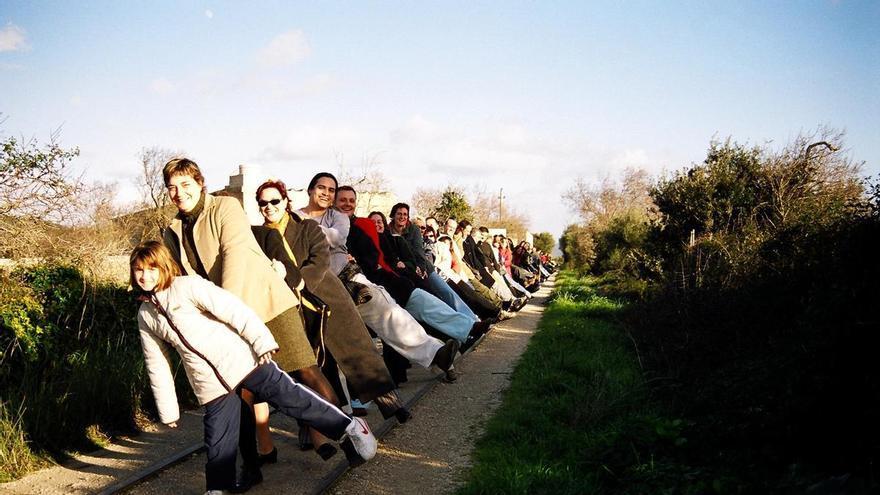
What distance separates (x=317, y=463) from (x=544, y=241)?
70.1 metres

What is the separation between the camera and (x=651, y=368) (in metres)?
7.90

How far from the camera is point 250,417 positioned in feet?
16.0

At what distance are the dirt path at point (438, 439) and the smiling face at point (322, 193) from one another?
7.20 feet

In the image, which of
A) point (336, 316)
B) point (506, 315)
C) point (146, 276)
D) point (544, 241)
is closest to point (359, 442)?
point (336, 316)

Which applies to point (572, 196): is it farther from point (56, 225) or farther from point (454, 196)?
point (56, 225)

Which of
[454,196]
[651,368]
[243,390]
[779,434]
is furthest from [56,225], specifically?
[454,196]

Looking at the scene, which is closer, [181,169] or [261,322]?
[261,322]

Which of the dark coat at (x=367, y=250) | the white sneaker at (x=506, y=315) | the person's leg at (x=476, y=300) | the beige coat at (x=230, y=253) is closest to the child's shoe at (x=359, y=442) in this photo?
the beige coat at (x=230, y=253)

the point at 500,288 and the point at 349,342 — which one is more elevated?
the point at 349,342

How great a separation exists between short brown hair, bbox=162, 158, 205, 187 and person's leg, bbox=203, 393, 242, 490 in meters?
1.47

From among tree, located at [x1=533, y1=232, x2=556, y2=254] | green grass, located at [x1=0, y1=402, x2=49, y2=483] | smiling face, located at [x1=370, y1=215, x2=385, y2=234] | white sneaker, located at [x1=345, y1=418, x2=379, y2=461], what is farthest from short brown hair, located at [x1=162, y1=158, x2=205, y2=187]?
tree, located at [x1=533, y1=232, x2=556, y2=254]

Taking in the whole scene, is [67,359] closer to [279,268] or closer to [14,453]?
[14,453]

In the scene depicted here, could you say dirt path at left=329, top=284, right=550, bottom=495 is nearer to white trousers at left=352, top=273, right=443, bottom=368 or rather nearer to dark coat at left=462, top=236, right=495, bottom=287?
white trousers at left=352, top=273, right=443, bottom=368

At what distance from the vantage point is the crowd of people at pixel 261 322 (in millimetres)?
4176
